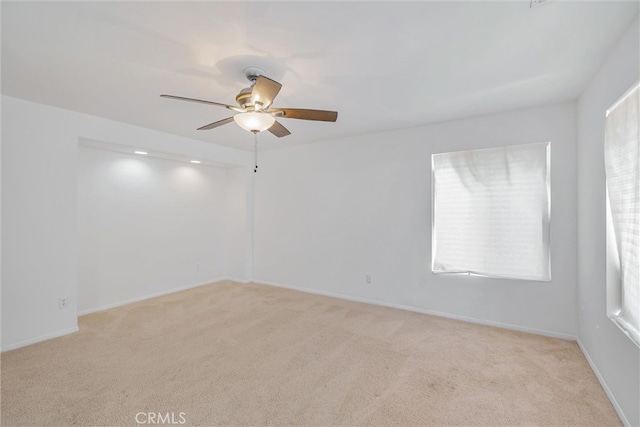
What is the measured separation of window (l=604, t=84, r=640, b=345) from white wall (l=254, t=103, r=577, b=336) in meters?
1.03

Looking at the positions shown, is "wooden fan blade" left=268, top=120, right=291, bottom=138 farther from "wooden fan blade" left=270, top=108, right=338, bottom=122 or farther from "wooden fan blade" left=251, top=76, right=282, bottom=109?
"wooden fan blade" left=251, top=76, right=282, bottom=109

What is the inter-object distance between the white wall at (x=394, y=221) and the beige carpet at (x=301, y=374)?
1.15 feet

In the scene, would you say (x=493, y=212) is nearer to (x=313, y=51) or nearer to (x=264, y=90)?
(x=313, y=51)

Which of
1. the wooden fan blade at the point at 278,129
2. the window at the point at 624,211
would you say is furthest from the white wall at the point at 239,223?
the window at the point at 624,211

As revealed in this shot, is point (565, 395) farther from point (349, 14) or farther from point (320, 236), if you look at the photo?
point (320, 236)

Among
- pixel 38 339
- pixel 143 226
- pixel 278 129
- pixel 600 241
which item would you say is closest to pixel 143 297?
pixel 143 226

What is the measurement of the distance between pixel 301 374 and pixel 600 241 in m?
2.64

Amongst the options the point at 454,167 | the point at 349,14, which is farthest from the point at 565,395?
the point at 349,14

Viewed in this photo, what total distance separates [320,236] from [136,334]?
2.72m

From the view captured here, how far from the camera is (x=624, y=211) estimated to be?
184cm

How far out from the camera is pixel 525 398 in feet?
6.75

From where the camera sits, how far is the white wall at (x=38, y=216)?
2811 mm

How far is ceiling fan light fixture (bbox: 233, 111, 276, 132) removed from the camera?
7.13 feet

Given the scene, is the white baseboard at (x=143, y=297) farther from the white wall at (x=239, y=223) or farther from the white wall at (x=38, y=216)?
the white wall at (x=38, y=216)
